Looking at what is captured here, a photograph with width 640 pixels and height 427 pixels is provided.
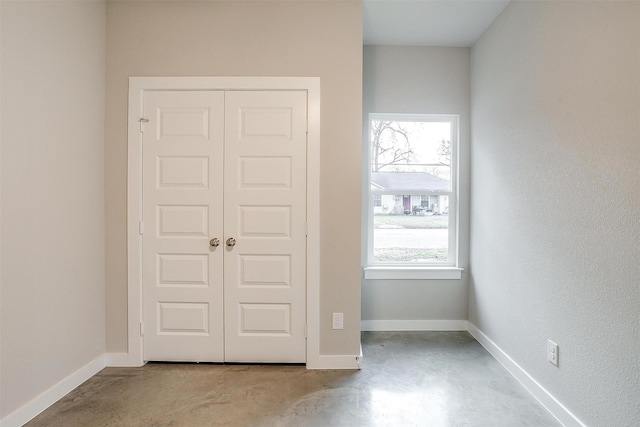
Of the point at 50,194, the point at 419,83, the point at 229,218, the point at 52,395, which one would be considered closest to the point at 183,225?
the point at 229,218

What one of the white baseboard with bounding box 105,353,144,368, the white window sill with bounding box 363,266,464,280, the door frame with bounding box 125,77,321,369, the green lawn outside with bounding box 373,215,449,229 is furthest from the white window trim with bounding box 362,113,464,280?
the white baseboard with bounding box 105,353,144,368

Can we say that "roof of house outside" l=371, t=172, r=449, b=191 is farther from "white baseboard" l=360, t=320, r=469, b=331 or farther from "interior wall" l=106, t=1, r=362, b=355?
"white baseboard" l=360, t=320, r=469, b=331

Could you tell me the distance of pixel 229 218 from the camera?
2.43 metres

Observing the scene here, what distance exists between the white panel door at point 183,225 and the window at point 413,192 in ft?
4.80

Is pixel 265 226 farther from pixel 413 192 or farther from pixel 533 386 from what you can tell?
pixel 533 386

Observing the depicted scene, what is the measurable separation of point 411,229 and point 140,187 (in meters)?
2.36

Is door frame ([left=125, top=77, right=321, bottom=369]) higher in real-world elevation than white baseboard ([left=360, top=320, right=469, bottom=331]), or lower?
higher

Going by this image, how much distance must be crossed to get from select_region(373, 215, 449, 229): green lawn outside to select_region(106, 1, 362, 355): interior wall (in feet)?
2.96

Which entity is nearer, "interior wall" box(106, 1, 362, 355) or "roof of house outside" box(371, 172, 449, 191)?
"interior wall" box(106, 1, 362, 355)

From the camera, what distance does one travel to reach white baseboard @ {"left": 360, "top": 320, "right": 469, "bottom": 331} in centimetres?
315

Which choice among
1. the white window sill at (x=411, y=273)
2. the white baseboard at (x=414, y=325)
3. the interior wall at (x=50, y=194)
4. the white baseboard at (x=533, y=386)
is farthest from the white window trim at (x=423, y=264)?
the interior wall at (x=50, y=194)

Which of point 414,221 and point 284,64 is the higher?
point 284,64

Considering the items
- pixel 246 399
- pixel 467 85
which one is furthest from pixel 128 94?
pixel 467 85

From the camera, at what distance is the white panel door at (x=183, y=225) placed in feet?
7.97
